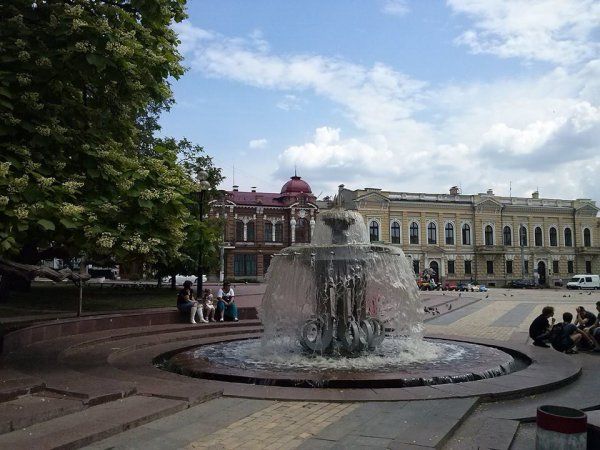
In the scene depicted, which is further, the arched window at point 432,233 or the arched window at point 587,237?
the arched window at point 587,237

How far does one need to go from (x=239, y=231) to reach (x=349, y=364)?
54630 millimetres

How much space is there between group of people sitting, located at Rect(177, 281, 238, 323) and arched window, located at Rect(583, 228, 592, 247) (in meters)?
66.8

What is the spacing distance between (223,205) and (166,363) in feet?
166

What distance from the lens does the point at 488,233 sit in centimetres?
6825

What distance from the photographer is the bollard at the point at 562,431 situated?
14.4 feet

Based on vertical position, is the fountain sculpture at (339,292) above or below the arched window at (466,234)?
below

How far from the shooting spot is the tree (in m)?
7.70

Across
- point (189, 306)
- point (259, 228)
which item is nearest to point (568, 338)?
point (189, 306)

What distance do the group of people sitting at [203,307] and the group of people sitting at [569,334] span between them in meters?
8.72

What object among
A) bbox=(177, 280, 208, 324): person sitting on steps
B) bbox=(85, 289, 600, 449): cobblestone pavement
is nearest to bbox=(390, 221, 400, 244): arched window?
bbox=(177, 280, 208, 324): person sitting on steps

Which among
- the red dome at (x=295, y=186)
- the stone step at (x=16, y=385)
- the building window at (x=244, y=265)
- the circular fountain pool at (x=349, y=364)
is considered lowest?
the circular fountain pool at (x=349, y=364)

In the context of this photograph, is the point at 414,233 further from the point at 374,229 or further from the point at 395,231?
the point at 374,229

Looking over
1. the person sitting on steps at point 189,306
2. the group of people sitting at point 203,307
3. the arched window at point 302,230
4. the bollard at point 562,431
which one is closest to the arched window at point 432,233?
the arched window at point 302,230

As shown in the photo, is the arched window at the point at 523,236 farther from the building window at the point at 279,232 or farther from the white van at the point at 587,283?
the building window at the point at 279,232
